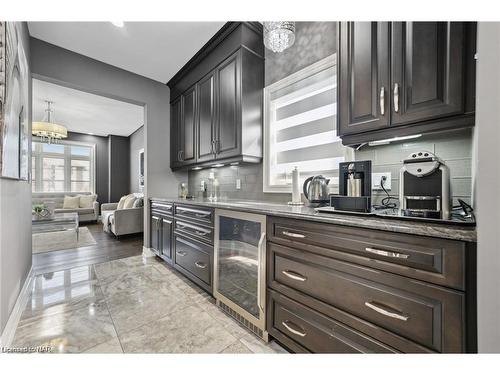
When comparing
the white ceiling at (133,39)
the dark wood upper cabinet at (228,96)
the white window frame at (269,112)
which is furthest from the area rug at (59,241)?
the white window frame at (269,112)

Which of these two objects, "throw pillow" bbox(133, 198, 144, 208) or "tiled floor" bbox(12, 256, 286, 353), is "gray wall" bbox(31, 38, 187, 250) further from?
"throw pillow" bbox(133, 198, 144, 208)

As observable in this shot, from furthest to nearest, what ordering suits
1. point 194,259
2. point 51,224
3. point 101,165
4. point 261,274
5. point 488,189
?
point 101,165 < point 51,224 < point 194,259 < point 261,274 < point 488,189

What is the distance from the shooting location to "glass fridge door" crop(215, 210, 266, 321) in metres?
1.44

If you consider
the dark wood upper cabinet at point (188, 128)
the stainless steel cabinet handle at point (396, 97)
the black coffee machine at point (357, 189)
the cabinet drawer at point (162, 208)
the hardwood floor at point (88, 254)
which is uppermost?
the dark wood upper cabinet at point (188, 128)

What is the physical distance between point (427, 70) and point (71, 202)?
→ 26.4 ft

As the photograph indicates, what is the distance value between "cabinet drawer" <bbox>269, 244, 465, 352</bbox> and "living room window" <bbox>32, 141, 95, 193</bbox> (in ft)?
26.8

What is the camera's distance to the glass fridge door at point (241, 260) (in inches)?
56.6

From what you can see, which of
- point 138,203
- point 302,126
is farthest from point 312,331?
point 138,203

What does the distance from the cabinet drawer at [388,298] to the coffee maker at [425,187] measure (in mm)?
310

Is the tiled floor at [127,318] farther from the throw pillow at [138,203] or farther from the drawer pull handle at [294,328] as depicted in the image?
the throw pillow at [138,203]

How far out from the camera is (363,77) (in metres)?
1.24

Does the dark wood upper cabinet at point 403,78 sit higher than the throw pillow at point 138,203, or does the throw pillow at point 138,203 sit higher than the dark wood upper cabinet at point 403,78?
the dark wood upper cabinet at point 403,78

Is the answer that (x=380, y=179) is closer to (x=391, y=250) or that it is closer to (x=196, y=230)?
(x=391, y=250)

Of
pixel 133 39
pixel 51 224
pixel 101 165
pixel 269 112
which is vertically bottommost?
pixel 51 224
